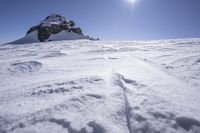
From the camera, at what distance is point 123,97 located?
1.81 meters

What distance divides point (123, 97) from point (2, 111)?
4.16ft

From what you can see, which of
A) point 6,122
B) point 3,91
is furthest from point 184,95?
point 3,91

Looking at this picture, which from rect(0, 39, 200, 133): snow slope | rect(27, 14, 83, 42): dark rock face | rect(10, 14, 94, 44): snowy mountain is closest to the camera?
rect(0, 39, 200, 133): snow slope

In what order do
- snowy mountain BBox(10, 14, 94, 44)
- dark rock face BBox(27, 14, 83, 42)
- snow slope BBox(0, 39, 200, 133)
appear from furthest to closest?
dark rock face BBox(27, 14, 83, 42) < snowy mountain BBox(10, 14, 94, 44) < snow slope BBox(0, 39, 200, 133)

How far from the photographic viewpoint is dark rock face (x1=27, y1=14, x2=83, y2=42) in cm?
3170

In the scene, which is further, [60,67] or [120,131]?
[60,67]

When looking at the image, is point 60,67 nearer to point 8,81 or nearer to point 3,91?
point 8,81

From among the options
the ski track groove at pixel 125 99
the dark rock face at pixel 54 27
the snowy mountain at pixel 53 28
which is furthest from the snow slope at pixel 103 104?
the dark rock face at pixel 54 27

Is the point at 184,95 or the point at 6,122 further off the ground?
the point at 184,95

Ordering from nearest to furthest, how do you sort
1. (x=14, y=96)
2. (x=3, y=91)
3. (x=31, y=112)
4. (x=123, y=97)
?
(x=31, y=112), (x=123, y=97), (x=14, y=96), (x=3, y=91)

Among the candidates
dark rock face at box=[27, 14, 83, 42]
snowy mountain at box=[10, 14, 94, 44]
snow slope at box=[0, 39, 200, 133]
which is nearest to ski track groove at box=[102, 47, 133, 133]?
snow slope at box=[0, 39, 200, 133]

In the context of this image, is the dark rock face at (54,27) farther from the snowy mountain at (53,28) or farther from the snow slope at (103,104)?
the snow slope at (103,104)

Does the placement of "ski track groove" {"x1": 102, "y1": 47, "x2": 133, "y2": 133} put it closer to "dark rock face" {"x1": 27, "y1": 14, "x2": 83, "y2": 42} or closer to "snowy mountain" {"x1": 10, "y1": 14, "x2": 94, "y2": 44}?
"snowy mountain" {"x1": 10, "y1": 14, "x2": 94, "y2": 44}

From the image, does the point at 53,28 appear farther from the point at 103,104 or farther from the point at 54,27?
the point at 103,104
